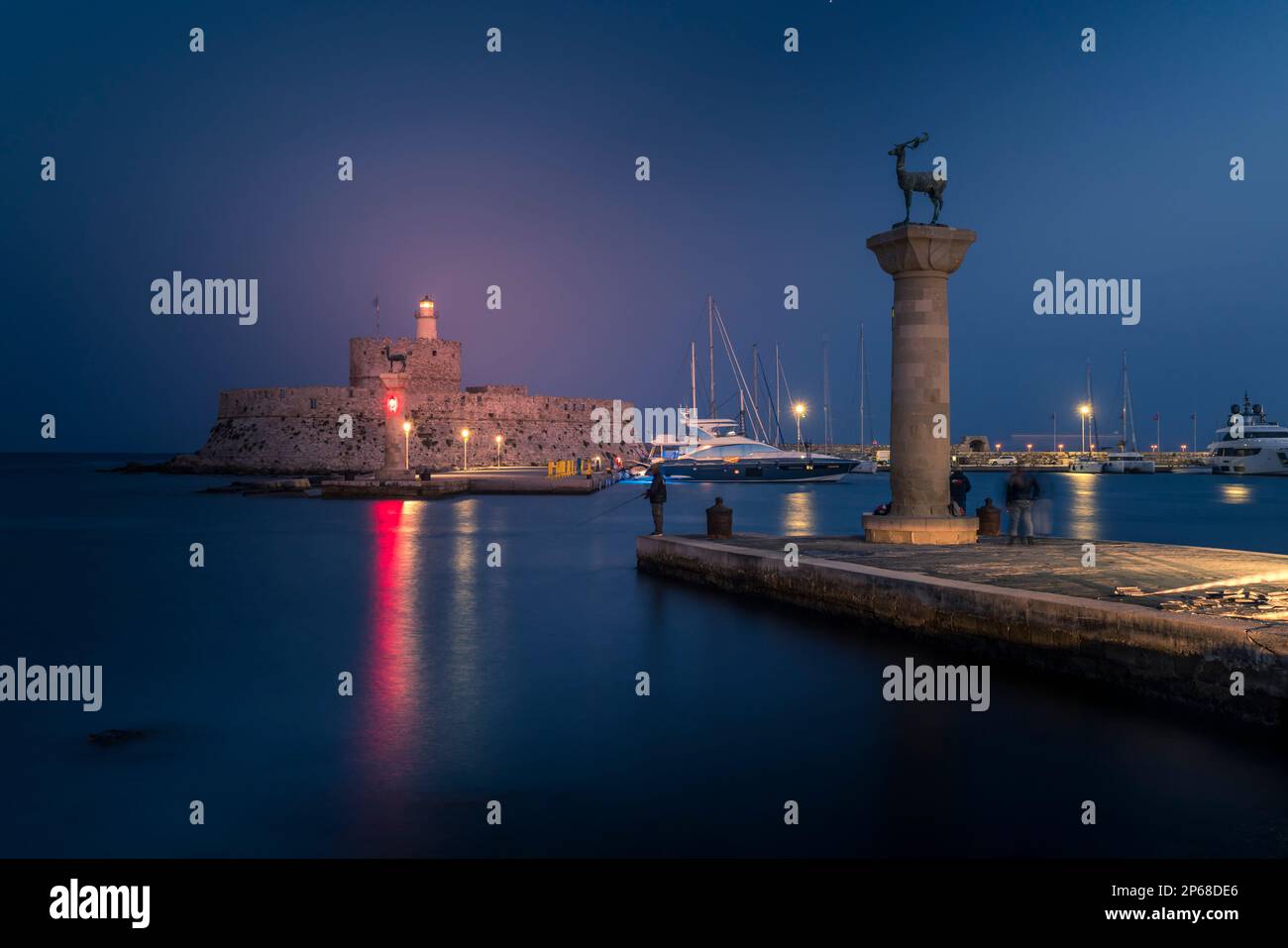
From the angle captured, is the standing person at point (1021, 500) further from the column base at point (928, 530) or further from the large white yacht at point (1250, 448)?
the large white yacht at point (1250, 448)

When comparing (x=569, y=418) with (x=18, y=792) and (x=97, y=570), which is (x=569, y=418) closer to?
(x=97, y=570)

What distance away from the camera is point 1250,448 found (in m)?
78.7

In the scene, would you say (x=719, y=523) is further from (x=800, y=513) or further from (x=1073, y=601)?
(x=800, y=513)

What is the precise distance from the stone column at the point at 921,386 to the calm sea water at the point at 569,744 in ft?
10.6

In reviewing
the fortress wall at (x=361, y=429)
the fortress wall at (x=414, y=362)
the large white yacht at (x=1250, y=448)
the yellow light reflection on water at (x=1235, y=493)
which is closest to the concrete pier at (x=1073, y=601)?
the yellow light reflection on water at (x=1235, y=493)

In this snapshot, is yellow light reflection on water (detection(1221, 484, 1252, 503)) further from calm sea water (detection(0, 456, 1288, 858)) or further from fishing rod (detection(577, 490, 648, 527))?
calm sea water (detection(0, 456, 1288, 858))

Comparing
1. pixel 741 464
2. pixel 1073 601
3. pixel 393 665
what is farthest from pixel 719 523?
pixel 741 464

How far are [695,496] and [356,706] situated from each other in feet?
124

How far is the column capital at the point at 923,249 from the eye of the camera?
13062 mm

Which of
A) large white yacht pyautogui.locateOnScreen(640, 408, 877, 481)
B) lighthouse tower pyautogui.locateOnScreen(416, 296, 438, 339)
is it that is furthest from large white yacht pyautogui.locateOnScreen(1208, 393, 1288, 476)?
lighthouse tower pyautogui.locateOnScreen(416, 296, 438, 339)

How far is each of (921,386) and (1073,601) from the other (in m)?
6.08

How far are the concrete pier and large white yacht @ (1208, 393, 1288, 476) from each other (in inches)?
3046

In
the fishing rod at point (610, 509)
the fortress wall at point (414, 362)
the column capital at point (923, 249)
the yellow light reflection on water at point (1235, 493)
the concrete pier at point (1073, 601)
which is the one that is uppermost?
the fortress wall at point (414, 362)

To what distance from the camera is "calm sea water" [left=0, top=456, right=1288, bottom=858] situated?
524cm
